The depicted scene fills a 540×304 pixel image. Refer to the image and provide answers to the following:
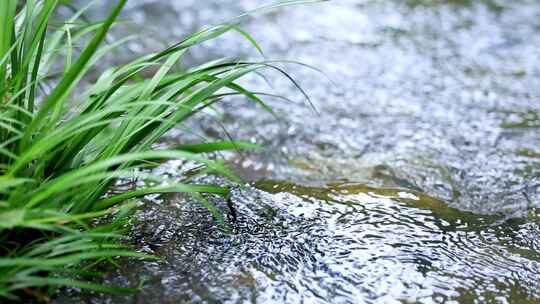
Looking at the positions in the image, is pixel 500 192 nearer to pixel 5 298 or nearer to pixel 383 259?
pixel 383 259

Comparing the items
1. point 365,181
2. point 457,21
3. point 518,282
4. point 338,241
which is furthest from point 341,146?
point 457,21

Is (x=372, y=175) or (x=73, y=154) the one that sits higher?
(x=73, y=154)

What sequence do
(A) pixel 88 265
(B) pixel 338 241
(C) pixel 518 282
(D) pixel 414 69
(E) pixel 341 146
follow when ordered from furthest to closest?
(D) pixel 414 69
(E) pixel 341 146
(B) pixel 338 241
(C) pixel 518 282
(A) pixel 88 265

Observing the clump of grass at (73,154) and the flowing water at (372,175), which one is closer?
the clump of grass at (73,154)

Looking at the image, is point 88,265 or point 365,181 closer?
point 88,265

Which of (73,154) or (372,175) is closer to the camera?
(73,154)

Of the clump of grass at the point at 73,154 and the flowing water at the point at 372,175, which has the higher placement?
the clump of grass at the point at 73,154
